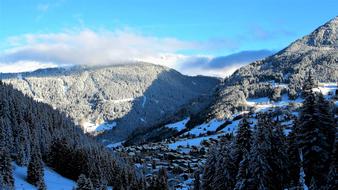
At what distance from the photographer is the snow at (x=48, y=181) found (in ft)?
288

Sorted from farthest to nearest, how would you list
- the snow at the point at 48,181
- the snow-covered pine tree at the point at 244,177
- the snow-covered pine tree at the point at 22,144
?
the snow-covered pine tree at the point at 22,144
the snow at the point at 48,181
the snow-covered pine tree at the point at 244,177

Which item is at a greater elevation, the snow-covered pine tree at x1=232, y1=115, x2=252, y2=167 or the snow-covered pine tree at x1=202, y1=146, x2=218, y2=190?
the snow-covered pine tree at x1=232, y1=115, x2=252, y2=167

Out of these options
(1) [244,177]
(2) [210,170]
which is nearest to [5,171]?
(2) [210,170]

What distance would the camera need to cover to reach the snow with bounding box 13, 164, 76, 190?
288ft

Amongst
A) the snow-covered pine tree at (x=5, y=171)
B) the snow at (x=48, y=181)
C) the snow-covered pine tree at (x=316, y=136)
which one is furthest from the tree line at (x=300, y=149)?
the snow at (x=48, y=181)

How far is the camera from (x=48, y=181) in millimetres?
101875

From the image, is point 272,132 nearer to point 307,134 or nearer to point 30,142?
point 307,134

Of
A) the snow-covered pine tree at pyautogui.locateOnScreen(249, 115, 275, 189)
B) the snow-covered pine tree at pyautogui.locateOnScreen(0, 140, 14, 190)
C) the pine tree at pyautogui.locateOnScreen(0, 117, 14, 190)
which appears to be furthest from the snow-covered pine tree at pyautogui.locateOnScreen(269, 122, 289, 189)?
the snow-covered pine tree at pyautogui.locateOnScreen(0, 140, 14, 190)

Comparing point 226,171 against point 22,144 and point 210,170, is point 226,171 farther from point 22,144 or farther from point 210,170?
point 22,144

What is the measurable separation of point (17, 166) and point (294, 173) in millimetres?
67512

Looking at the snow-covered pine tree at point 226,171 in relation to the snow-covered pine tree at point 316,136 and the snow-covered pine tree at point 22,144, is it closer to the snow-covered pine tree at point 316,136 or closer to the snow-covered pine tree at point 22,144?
the snow-covered pine tree at point 316,136

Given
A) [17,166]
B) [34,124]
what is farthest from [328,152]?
[34,124]

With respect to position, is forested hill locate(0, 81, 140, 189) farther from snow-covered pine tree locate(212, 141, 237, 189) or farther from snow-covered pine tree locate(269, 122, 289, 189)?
snow-covered pine tree locate(269, 122, 289, 189)

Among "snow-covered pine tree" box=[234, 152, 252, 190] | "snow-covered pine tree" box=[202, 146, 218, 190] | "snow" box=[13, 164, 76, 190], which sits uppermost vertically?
"snow-covered pine tree" box=[234, 152, 252, 190]
